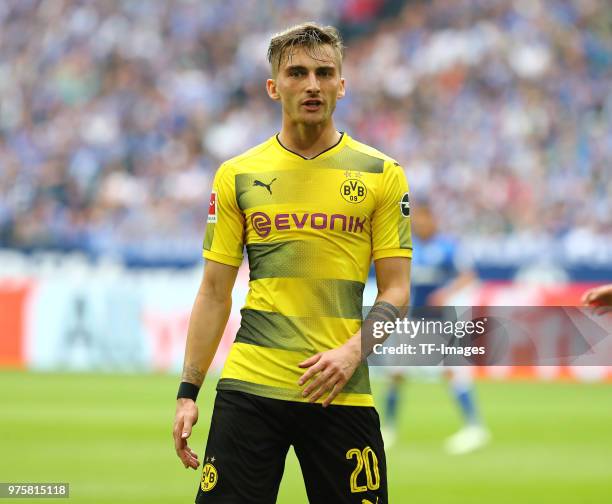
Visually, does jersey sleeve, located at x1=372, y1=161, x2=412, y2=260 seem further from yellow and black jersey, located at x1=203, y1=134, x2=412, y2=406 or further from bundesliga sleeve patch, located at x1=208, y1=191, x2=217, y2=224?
bundesliga sleeve patch, located at x1=208, y1=191, x2=217, y2=224

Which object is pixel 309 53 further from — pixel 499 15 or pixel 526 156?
pixel 499 15

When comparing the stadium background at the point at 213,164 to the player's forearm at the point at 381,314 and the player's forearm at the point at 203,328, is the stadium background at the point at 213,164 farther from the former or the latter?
the player's forearm at the point at 381,314

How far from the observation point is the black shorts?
13.8 ft

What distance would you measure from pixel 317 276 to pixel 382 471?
72 cm

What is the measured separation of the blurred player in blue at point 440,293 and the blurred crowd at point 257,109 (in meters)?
6.57

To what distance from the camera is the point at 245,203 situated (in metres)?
4.35

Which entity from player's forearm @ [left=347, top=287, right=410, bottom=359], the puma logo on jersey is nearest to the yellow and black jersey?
the puma logo on jersey

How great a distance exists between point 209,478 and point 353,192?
1.11 meters

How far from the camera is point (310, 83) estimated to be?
4246mm

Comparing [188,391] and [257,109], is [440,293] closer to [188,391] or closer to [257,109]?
[188,391]

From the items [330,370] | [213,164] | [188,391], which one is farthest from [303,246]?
[213,164]

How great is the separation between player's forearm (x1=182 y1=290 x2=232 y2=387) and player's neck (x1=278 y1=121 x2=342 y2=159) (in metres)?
0.61

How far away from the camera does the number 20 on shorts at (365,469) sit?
165 inches

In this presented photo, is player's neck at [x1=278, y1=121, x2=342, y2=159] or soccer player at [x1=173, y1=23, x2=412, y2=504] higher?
player's neck at [x1=278, y1=121, x2=342, y2=159]
